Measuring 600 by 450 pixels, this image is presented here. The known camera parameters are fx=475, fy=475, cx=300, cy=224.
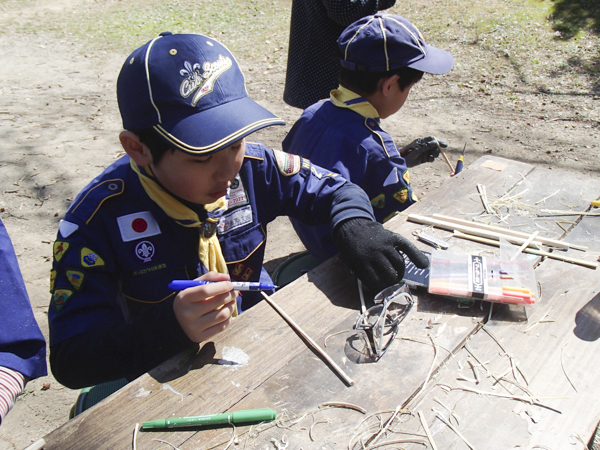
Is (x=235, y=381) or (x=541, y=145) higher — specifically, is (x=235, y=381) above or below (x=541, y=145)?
above

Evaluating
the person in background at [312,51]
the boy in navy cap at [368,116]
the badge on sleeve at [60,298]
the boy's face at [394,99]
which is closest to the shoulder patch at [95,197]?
the badge on sleeve at [60,298]

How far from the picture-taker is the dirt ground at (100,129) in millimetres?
3490

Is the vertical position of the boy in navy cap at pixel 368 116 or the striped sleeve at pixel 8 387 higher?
the boy in navy cap at pixel 368 116

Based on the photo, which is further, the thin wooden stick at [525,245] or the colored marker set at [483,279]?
the thin wooden stick at [525,245]

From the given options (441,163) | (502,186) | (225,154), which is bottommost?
(441,163)

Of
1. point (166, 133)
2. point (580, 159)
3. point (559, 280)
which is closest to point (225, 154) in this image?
point (166, 133)

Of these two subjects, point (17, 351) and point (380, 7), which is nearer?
point (17, 351)

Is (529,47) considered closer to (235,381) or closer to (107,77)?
(107,77)

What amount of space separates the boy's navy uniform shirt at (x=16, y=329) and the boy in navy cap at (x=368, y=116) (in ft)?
4.29

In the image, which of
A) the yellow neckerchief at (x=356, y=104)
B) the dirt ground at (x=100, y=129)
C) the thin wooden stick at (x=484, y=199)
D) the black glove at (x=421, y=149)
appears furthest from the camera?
the dirt ground at (x=100, y=129)

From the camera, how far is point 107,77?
6887mm

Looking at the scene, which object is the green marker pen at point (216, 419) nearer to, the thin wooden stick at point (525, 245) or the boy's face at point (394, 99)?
the thin wooden stick at point (525, 245)

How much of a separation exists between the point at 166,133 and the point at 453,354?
1.01 metres

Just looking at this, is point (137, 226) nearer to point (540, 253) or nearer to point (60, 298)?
point (60, 298)
